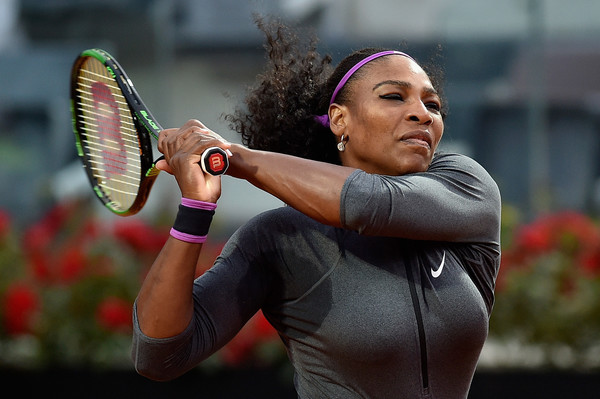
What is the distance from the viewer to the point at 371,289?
1914 millimetres

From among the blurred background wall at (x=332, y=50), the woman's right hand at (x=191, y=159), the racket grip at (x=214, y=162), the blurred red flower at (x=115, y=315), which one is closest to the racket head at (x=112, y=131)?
the woman's right hand at (x=191, y=159)

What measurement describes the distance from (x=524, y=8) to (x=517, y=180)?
43.9 inches

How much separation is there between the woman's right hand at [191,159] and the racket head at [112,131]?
227mm

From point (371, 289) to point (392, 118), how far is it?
14.6 inches

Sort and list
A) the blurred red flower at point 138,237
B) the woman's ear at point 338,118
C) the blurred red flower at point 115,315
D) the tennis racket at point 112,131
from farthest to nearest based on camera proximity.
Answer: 1. the blurred red flower at point 138,237
2. the blurred red flower at point 115,315
3. the tennis racket at point 112,131
4. the woman's ear at point 338,118

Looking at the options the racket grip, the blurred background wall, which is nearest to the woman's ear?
the racket grip

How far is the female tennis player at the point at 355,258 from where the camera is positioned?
1.84 metres

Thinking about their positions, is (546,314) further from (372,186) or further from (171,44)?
(171,44)

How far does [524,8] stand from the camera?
5906 mm

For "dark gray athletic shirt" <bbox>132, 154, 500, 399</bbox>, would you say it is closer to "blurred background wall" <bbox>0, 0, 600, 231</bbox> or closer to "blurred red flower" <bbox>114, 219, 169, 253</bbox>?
"blurred red flower" <bbox>114, 219, 169, 253</bbox>

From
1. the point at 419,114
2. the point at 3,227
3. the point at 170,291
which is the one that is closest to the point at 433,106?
the point at 419,114

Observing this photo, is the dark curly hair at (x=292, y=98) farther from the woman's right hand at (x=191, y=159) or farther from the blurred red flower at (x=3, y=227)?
the blurred red flower at (x=3, y=227)

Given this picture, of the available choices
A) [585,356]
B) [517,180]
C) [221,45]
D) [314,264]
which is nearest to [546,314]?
[585,356]

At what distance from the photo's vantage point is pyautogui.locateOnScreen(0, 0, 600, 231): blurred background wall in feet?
18.9
